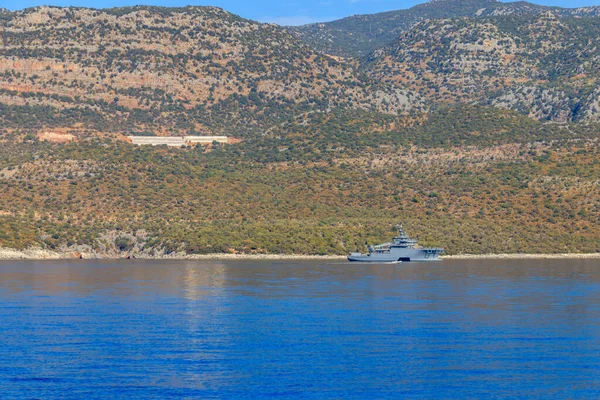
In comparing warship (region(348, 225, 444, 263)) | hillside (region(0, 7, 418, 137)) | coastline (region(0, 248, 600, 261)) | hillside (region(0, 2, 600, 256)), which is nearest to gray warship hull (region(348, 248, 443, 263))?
warship (region(348, 225, 444, 263))

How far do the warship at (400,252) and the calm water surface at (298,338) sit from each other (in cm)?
2624

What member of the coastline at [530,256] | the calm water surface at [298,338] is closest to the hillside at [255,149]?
the coastline at [530,256]

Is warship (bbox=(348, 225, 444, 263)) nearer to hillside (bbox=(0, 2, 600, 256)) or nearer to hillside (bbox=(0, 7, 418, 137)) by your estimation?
hillside (bbox=(0, 2, 600, 256))

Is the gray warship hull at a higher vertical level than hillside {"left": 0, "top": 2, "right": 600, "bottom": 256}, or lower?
lower

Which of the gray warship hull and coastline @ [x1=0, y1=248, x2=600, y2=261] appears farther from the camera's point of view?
coastline @ [x1=0, y1=248, x2=600, y2=261]

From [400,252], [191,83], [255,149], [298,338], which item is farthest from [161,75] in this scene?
[298,338]

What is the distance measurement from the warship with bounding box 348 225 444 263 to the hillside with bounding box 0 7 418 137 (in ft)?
212

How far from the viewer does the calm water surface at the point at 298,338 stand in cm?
3950

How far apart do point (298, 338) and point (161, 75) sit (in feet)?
433

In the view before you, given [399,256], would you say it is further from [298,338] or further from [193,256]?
[298,338]

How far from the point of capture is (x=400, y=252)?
358ft

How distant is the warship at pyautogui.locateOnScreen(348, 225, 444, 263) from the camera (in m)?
109

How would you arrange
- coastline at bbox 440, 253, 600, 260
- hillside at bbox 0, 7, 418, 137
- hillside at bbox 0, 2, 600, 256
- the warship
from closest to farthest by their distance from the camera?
the warship, coastline at bbox 440, 253, 600, 260, hillside at bbox 0, 2, 600, 256, hillside at bbox 0, 7, 418, 137

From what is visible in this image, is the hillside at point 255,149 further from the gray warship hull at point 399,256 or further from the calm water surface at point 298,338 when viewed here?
the calm water surface at point 298,338
